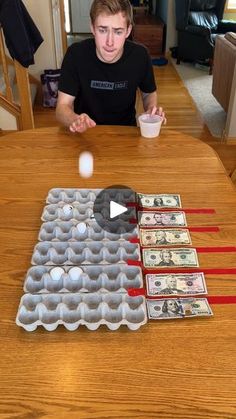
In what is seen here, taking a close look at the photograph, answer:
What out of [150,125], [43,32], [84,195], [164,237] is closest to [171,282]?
[164,237]

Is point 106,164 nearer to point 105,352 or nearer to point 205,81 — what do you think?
point 105,352

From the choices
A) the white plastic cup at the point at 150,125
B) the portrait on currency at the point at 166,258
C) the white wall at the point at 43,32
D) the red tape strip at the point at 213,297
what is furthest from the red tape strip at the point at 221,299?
the white wall at the point at 43,32

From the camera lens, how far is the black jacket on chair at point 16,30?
2799 mm

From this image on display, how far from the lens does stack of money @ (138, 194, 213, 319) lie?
79 centimetres

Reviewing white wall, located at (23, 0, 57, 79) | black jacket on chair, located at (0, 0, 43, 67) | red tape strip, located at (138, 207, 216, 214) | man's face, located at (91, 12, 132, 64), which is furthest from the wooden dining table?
white wall, located at (23, 0, 57, 79)

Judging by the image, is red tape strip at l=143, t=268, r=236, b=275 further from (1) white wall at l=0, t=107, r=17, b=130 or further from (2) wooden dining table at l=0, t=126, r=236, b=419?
(1) white wall at l=0, t=107, r=17, b=130

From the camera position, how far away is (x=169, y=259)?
89cm

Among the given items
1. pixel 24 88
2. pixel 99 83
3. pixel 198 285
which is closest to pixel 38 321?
pixel 198 285

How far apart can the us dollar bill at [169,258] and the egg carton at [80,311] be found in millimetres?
125

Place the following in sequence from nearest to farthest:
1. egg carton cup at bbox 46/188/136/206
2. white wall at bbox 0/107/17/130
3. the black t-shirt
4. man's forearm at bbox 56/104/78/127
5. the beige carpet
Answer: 1. egg carton cup at bbox 46/188/136/206
2. man's forearm at bbox 56/104/78/127
3. the black t-shirt
4. white wall at bbox 0/107/17/130
5. the beige carpet

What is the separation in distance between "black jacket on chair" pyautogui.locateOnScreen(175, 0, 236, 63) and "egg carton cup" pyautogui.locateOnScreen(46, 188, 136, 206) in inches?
166

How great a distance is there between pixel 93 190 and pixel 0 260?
0.35m

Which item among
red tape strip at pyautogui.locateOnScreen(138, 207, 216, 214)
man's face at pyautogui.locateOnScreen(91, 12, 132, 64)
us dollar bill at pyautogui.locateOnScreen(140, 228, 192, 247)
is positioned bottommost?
us dollar bill at pyautogui.locateOnScreen(140, 228, 192, 247)

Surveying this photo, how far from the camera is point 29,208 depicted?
3.49 feet
